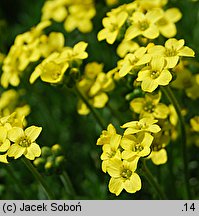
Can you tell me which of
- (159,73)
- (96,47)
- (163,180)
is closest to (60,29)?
(96,47)

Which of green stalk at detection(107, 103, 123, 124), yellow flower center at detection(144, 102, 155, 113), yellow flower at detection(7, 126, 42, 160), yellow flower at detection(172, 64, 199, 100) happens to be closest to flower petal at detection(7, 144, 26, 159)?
yellow flower at detection(7, 126, 42, 160)

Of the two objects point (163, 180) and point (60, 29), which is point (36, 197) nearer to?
point (163, 180)

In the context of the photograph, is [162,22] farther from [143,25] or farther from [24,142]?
[24,142]

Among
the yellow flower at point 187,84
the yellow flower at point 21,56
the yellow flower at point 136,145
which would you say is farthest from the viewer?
the yellow flower at point 21,56

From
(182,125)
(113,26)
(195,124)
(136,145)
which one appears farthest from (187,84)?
(136,145)

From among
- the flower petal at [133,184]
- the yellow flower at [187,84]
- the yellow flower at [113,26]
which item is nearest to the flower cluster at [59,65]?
the yellow flower at [113,26]

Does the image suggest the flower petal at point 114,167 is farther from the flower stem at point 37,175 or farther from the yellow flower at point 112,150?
the flower stem at point 37,175

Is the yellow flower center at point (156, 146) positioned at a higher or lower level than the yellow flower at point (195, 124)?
higher
